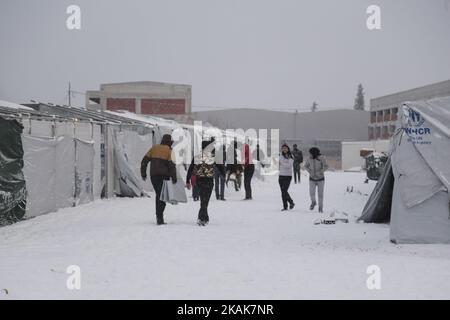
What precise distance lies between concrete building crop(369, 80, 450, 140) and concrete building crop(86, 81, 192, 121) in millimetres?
22027

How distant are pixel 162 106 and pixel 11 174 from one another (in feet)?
175

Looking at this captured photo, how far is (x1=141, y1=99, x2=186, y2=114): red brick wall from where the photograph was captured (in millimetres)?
64938

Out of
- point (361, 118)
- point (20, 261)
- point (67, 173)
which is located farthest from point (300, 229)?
point (361, 118)

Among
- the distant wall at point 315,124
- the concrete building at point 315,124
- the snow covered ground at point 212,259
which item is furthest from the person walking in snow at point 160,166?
the distant wall at point 315,124

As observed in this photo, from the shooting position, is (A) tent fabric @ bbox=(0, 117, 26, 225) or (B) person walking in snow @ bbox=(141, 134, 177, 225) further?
(B) person walking in snow @ bbox=(141, 134, 177, 225)

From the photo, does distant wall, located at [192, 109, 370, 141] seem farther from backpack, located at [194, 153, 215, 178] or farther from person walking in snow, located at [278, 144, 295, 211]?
backpack, located at [194, 153, 215, 178]

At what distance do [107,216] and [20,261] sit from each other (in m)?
5.80

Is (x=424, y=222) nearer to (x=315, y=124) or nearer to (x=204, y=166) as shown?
(x=204, y=166)

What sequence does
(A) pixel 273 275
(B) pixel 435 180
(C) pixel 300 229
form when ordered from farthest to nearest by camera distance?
(C) pixel 300 229, (B) pixel 435 180, (A) pixel 273 275

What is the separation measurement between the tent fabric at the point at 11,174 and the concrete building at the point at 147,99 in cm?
5217

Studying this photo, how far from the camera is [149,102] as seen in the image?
65125mm

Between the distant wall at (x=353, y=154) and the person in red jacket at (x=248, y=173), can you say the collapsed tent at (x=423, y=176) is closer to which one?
the person in red jacket at (x=248, y=173)

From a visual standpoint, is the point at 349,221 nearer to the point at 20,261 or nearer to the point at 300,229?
the point at 300,229

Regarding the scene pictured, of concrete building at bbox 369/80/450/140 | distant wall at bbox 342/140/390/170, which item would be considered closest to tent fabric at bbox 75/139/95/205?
distant wall at bbox 342/140/390/170
